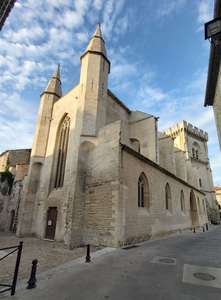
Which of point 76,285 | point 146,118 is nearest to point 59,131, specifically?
point 146,118

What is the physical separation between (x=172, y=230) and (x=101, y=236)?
25.8ft

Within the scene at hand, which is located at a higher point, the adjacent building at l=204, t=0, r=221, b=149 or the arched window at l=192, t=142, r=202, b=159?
the arched window at l=192, t=142, r=202, b=159

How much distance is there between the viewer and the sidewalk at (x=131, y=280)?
331cm

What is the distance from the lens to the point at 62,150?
13727 millimetres

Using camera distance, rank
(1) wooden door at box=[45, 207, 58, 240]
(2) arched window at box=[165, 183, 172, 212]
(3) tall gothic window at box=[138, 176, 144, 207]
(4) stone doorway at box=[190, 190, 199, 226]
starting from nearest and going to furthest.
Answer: (3) tall gothic window at box=[138, 176, 144, 207]
(1) wooden door at box=[45, 207, 58, 240]
(2) arched window at box=[165, 183, 172, 212]
(4) stone doorway at box=[190, 190, 199, 226]

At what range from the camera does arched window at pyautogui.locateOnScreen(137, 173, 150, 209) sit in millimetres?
10385

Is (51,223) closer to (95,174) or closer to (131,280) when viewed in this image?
(95,174)

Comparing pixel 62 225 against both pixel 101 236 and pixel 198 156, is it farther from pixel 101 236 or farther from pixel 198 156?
pixel 198 156

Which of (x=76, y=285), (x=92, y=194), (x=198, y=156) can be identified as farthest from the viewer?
(x=198, y=156)

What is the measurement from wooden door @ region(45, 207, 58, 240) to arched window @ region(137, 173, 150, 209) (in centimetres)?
560

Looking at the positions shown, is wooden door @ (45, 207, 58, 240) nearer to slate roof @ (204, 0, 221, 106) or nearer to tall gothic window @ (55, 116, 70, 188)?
tall gothic window @ (55, 116, 70, 188)

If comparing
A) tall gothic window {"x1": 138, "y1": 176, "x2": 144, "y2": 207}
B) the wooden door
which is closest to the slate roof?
tall gothic window {"x1": 138, "y1": 176, "x2": 144, "y2": 207}

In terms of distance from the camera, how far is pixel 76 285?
3.75 m

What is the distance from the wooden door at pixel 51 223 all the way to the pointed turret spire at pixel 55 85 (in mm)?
10923
